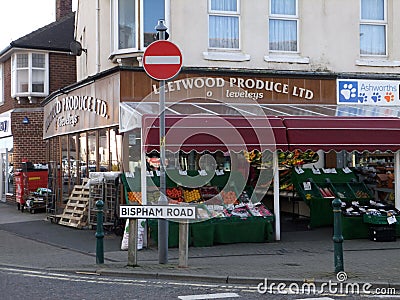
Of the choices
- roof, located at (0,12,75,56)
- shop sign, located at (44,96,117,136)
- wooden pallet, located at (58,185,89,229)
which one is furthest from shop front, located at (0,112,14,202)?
wooden pallet, located at (58,185,89,229)

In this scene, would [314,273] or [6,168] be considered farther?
[6,168]

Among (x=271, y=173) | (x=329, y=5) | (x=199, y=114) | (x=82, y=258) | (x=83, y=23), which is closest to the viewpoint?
(x=82, y=258)

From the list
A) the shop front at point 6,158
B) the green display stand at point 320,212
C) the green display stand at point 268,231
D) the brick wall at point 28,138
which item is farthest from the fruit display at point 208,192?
the shop front at point 6,158

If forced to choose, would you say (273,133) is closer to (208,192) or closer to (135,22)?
(208,192)

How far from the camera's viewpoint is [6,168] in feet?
89.2

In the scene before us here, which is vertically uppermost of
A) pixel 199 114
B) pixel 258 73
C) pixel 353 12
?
pixel 353 12

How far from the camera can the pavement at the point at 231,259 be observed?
9.70 meters

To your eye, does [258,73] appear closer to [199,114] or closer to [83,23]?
[199,114]

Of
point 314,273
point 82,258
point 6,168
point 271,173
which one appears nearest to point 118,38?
point 271,173

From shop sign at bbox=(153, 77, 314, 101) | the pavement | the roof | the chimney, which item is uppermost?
the chimney

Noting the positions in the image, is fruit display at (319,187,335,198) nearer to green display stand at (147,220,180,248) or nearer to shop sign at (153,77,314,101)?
shop sign at (153,77,314,101)

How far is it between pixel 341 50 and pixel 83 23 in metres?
8.47

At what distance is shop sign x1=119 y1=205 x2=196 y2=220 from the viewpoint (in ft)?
33.1

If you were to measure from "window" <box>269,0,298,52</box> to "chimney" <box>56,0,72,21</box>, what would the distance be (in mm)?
14978
